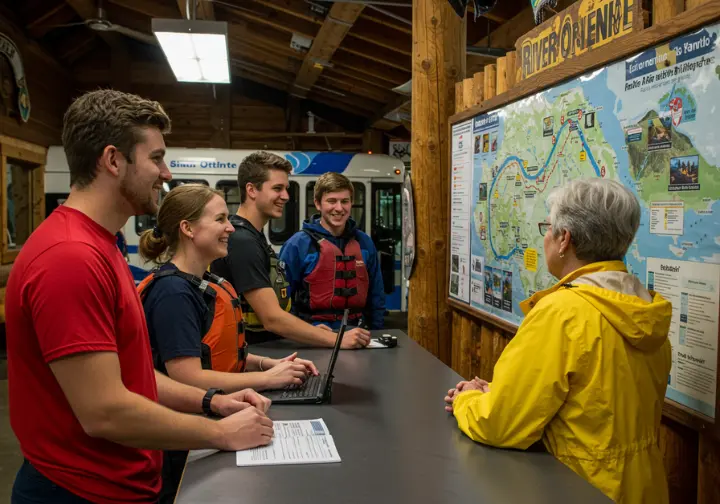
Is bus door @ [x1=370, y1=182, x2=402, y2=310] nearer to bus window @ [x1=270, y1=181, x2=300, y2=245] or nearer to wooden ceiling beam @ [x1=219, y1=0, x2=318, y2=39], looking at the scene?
bus window @ [x1=270, y1=181, x2=300, y2=245]

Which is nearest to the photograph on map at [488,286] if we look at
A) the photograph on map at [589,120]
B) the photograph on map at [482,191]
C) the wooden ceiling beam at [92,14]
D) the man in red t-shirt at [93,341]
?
the photograph on map at [482,191]

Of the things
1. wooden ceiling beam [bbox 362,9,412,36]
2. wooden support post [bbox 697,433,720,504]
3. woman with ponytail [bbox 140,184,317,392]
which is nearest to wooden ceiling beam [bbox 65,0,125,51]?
wooden ceiling beam [bbox 362,9,412,36]

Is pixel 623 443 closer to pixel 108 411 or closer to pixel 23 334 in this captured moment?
pixel 108 411

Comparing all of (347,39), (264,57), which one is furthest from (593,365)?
(264,57)

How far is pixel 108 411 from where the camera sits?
1426 millimetres

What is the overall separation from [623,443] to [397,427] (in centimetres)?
65

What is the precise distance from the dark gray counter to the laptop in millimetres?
35

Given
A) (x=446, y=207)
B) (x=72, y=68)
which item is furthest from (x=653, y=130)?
(x=72, y=68)

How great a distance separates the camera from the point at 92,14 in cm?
956

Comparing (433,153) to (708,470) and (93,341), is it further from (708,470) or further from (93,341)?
(93,341)

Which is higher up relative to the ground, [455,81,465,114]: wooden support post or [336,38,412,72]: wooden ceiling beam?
[336,38,412,72]: wooden ceiling beam

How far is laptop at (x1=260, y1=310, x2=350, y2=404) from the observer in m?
2.15

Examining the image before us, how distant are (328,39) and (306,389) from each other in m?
6.31

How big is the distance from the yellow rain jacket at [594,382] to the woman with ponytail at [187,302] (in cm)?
92
